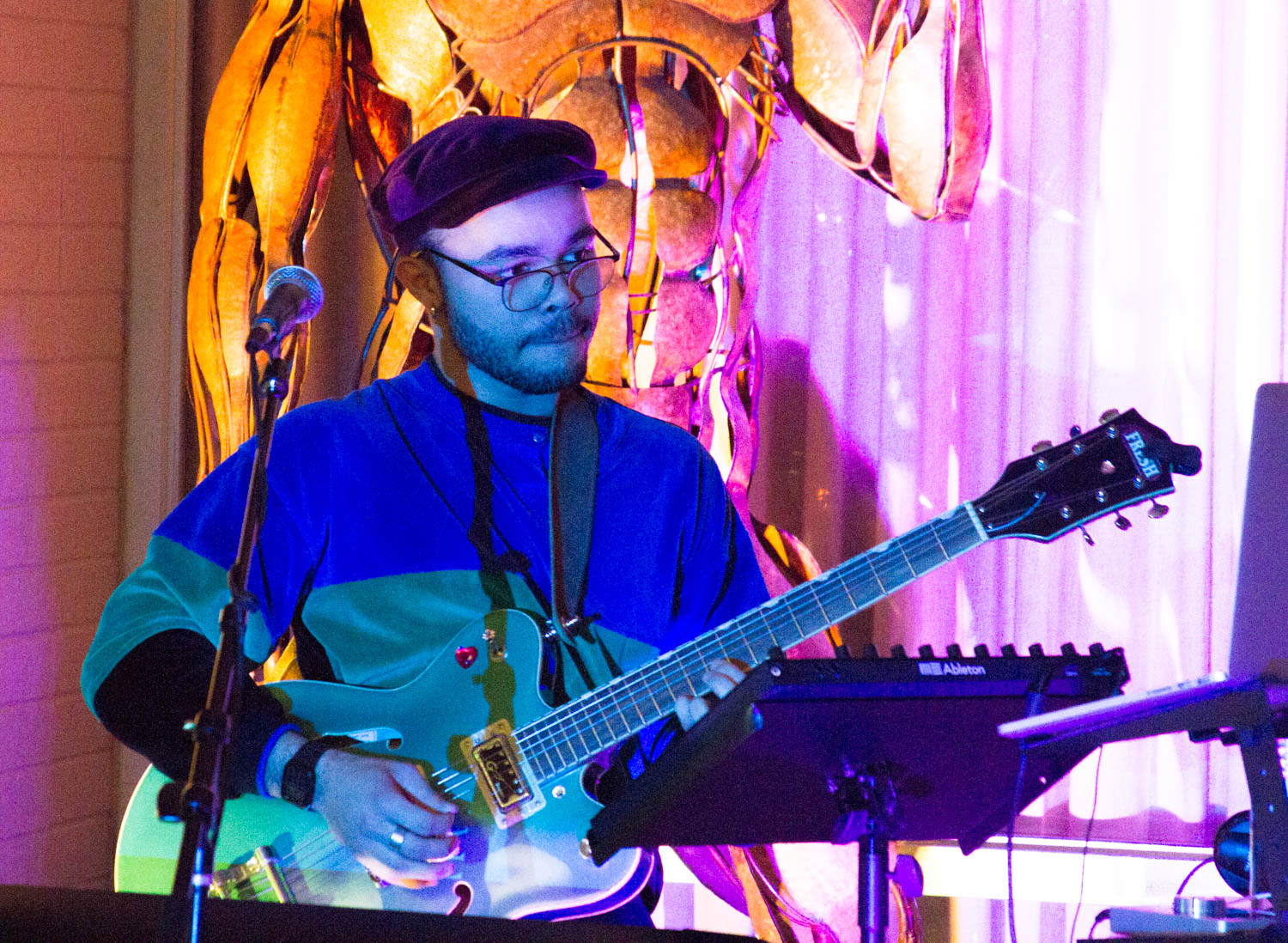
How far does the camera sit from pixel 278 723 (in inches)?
60.4

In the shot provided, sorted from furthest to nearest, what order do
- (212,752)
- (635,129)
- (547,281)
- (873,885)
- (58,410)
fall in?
(58,410)
(635,129)
(547,281)
(873,885)
(212,752)

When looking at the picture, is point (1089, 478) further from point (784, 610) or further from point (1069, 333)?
point (1069, 333)

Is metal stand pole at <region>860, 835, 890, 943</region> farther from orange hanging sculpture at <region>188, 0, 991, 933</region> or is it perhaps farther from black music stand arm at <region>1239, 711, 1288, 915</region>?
orange hanging sculpture at <region>188, 0, 991, 933</region>

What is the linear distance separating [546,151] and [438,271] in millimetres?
195

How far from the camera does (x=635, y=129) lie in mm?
1889

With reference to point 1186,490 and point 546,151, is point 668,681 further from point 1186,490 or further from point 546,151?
point 1186,490

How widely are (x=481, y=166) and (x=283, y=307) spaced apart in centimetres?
50

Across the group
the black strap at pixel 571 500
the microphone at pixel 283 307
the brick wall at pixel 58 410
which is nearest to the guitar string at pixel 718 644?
the black strap at pixel 571 500

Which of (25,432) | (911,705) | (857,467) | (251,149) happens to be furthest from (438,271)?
(25,432)

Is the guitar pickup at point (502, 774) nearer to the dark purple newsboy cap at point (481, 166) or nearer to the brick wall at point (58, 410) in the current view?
the dark purple newsboy cap at point (481, 166)

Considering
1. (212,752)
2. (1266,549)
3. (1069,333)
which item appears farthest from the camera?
(1069,333)

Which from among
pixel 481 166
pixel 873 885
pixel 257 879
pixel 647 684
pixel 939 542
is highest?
pixel 481 166

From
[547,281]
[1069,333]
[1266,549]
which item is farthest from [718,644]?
[1069,333]

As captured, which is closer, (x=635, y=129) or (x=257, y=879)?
(x=257, y=879)
